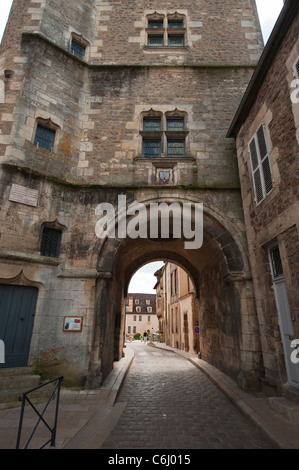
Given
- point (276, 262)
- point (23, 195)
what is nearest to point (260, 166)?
point (276, 262)

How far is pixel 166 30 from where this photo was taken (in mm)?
9031

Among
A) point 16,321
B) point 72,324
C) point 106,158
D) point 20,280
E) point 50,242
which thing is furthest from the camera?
point 106,158

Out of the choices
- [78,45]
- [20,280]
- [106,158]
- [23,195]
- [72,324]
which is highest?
[78,45]

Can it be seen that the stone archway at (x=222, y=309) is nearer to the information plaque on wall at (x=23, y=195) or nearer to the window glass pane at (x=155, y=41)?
the information plaque on wall at (x=23, y=195)

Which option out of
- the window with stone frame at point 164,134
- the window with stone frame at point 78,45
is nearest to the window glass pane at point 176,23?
the window with stone frame at point 78,45

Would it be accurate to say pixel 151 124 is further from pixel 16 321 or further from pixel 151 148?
pixel 16 321

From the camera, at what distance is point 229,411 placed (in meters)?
4.21

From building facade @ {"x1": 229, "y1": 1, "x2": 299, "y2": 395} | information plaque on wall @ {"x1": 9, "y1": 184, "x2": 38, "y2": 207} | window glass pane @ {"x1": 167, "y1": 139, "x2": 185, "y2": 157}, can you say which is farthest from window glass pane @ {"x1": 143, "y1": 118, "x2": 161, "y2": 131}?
information plaque on wall @ {"x1": 9, "y1": 184, "x2": 38, "y2": 207}

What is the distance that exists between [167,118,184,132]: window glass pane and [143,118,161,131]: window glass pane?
31 centimetres

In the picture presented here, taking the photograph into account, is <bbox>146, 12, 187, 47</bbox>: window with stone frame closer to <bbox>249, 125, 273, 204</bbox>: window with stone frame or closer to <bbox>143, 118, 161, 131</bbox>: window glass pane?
<bbox>143, 118, 161, 131</bbox>: window glass pane

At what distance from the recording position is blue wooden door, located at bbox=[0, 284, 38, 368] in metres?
4.86

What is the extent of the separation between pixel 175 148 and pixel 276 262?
4.32m

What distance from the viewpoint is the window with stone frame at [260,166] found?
15.9ft

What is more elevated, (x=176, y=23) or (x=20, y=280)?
(x=176, y=23)
